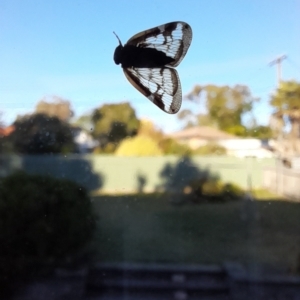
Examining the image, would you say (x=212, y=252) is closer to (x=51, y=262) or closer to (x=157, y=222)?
(x=157, y=222)

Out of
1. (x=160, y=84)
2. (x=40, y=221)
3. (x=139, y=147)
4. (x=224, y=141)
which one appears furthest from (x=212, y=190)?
(x=160, y=84)

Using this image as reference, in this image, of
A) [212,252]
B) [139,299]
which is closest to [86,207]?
[139,299]

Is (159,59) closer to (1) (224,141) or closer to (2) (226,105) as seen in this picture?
(2) (226,105)

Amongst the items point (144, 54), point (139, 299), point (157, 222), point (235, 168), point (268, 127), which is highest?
point (144, 54)

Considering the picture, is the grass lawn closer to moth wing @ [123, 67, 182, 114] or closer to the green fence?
the green fence

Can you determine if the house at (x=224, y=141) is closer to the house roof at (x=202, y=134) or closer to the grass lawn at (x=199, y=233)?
the house roof at (x=202, y=134)

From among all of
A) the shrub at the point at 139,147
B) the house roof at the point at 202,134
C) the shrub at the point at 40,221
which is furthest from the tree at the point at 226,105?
the shrub at the point at 40,221

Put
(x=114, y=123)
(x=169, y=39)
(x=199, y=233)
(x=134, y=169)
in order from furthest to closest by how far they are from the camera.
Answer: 1. (x=199, y=233)
2. (x=134, y=169)
3. (x=114, y=123)
4. (x=169, y=39)
